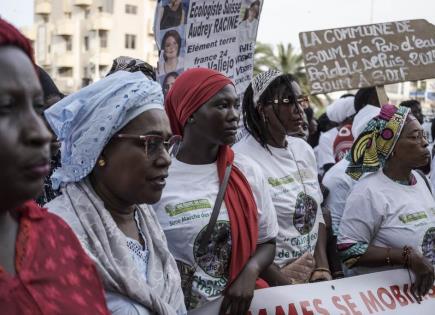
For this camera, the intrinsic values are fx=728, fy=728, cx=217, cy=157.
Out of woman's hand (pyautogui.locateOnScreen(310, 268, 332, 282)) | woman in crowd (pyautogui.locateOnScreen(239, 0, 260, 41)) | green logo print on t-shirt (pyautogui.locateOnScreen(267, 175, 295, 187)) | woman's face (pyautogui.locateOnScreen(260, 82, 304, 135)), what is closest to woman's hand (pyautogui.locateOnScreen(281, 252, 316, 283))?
woman's hand (pyautogui.locateOnScreen(310, 268, 332, 282))

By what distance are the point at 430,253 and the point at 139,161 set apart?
95.5 inches

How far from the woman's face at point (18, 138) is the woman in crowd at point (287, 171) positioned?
95.9 inches

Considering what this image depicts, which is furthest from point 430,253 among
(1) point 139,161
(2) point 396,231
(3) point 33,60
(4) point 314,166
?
(3) point 33,60

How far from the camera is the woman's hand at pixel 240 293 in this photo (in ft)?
10.6

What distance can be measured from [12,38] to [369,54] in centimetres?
502

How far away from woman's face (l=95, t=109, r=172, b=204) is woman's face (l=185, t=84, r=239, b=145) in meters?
0.99

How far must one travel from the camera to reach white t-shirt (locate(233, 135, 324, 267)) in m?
4.06

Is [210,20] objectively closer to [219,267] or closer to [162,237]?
[219,267]

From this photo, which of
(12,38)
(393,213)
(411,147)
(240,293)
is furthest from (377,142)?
(12,38)

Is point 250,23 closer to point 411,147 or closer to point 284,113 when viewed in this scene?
point 284,113

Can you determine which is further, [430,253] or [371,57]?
[371,57]

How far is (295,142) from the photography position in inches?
179

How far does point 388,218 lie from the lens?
4262 mm

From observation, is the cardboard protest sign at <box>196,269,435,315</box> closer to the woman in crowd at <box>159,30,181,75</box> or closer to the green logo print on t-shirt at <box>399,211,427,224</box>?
the green logo print on t-shirt at <box>399,211,427,224</box>
